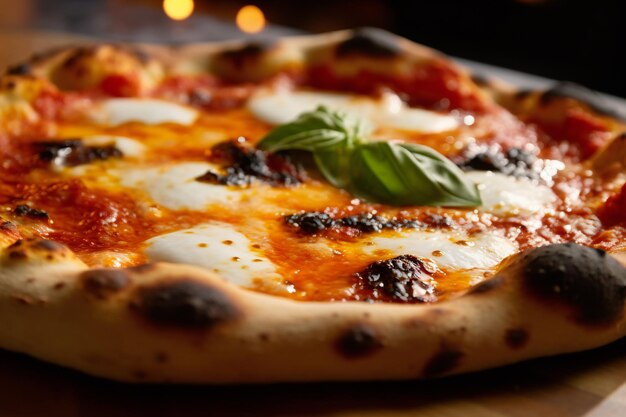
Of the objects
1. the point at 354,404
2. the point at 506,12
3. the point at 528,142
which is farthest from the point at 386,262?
the point at 506,12

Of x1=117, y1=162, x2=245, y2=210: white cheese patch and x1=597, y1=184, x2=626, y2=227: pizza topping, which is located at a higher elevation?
x1=117, y1=162, x2=245, y2=210: white cheese patch

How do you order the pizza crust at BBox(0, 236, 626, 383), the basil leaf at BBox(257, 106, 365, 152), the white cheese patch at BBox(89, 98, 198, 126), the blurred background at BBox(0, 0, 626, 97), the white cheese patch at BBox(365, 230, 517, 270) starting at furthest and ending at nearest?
the blurred background at BBox(0, 0, 626, 97) < the white cheese patch at BBox(89, 98, 198, 126) < the basil leaf at BBox(257, 106, 365, 152) < the white cheese patch at BBox(365, 230, 517, 270) < the pizza crust at BBox(0, 236, 626, 383)

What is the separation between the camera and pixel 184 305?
1.49 meters

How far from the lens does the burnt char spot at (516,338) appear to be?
1.57 metres

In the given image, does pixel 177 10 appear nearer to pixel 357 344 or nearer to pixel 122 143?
pixel 122 143

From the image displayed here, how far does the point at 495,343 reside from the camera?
156 cm

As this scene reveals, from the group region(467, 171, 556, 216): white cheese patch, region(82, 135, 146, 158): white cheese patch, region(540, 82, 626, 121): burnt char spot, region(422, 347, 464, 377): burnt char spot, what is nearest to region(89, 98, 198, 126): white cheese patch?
region(82, 135, 146, 158): white cheese patch

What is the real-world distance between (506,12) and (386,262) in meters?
4.54

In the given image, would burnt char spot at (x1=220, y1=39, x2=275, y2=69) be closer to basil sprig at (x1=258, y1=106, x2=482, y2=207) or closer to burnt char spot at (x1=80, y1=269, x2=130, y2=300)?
basil sprig at (x1=258, y1=106, x2=482, y2=207)

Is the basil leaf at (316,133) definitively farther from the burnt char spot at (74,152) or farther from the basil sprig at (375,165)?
the burnt char spot at (74,152)

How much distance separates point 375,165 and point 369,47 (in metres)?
1.13

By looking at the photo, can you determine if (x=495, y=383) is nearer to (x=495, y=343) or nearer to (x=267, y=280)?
(x=495, y=343)

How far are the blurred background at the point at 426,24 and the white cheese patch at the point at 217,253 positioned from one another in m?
1.88

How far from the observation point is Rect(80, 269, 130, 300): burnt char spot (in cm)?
151
